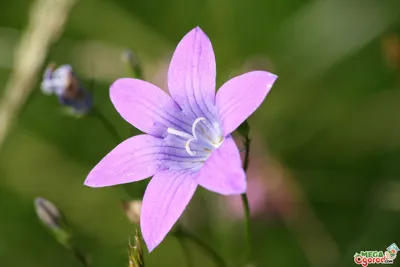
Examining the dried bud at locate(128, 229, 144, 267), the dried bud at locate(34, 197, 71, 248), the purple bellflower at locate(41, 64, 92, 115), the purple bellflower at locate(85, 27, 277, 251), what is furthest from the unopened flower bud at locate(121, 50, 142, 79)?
the dried bud at locate(128, 229, 144, 267)

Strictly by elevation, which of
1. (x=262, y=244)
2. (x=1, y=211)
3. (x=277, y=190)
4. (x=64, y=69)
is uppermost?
(x=64, y=69)

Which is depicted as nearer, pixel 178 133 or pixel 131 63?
pixel 178 133

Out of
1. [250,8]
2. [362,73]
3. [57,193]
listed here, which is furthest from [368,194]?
[57,193]

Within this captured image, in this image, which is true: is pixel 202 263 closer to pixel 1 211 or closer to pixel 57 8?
pixel 1 211

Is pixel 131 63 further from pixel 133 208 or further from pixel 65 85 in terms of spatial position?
pixel 133 208

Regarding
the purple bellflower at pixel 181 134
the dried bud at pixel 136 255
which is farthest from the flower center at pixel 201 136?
the dried bud at pixel 136 255

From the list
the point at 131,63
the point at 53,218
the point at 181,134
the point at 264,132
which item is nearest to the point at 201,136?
the point at 181,134
